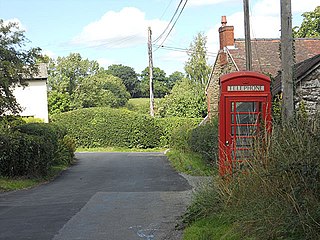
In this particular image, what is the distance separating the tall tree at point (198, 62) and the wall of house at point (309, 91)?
46.0m

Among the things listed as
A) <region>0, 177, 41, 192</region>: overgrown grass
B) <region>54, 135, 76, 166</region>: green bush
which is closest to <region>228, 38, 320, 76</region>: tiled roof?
<region>54, 135, 76, 166</region>: green bush

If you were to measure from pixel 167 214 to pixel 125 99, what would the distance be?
78257 millimetres

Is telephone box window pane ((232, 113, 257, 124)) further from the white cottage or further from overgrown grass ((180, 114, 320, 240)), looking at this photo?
the white cottage

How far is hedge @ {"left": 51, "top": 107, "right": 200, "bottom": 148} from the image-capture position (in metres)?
44.5

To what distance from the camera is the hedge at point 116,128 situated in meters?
44.5

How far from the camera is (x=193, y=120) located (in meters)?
44.7

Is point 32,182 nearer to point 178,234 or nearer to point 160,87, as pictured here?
point 178,234

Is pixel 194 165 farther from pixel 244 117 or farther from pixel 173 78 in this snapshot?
pixel 173 78

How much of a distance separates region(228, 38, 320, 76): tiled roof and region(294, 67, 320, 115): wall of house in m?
10.3

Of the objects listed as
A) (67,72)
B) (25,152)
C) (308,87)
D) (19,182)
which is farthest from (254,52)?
(67,72)

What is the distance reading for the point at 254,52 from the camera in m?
31.0

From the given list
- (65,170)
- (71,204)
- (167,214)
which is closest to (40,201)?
(71,204)

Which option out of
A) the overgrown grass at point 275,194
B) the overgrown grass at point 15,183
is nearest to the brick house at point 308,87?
the overgrown grass at point 275,194

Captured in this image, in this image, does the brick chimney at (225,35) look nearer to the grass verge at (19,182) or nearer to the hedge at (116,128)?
the hedge at (116,128)
